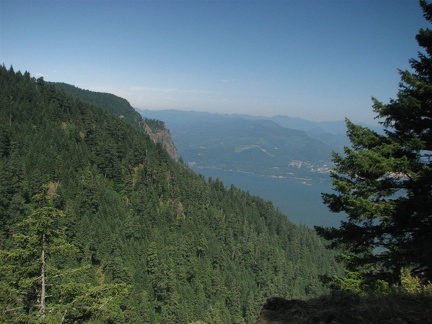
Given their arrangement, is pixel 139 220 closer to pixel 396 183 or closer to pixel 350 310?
pixel 396 183

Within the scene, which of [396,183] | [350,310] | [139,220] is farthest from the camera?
[139,220]

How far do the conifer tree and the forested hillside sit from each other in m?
26.8

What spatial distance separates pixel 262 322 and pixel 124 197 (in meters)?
87.2

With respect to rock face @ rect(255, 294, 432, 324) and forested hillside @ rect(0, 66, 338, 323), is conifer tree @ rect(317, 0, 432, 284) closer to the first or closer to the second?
rock face @ rect(255, 294, 432, 324)

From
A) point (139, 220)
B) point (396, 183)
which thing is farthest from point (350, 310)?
point (139, 220)

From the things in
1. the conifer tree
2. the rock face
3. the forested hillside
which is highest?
the conifer tree

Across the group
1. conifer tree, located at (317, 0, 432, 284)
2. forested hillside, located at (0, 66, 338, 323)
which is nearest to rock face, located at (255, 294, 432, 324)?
conifer tree, located at (317, 0, 432, 284)

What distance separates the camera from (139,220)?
83.8m

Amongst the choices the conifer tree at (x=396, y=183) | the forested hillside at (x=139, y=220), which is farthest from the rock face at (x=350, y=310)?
the forested hillside at (x=139, y=220)

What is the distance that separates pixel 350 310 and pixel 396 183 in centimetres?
585

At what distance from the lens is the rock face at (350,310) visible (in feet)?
22.0

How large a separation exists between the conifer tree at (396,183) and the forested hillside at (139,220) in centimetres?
2682

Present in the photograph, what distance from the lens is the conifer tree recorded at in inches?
409

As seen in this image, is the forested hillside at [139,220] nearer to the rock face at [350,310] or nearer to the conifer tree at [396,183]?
the conifer tree at [396,183]
